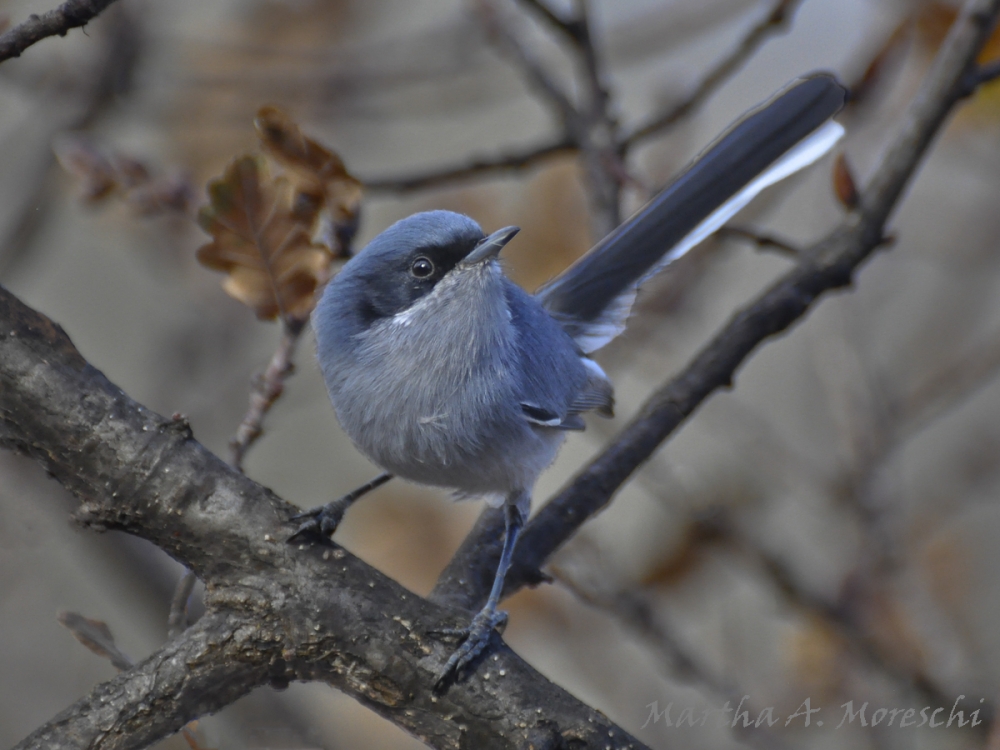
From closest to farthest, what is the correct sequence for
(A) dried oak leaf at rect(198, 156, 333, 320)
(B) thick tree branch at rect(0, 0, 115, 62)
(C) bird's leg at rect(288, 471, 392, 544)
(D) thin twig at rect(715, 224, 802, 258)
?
(B) thick tree branch at rect(0, 0, 115, 62) → (C) bird's leg at rect(288, 471, 392, 544) → (A) dried oak leaf at rect(198, 156, 333, 320) → (D) thin twig at rect(715, 224, 802, 258)

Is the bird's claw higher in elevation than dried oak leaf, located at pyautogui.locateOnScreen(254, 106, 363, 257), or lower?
lower

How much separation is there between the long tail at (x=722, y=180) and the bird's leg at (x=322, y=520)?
76 centimetres

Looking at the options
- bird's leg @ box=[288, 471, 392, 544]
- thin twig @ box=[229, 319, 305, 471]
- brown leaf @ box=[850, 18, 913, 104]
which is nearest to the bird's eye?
thin twig @ box=[229, 319, 305, 471]

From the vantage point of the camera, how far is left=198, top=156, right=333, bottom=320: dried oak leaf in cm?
130

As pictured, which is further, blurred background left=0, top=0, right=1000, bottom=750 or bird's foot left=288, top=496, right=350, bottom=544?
blurred background left=0, top=0, right=1000, bottom=750

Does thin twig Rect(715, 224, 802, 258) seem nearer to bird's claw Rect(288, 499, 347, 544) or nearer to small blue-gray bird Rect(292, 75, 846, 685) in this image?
small blue-gray bird Rect(292, 75, 846, 685)

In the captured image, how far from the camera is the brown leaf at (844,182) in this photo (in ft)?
5.35

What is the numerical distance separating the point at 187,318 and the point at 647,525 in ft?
6.67

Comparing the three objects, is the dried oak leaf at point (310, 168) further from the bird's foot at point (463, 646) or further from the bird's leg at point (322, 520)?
the bird's foot at point (463, 646)

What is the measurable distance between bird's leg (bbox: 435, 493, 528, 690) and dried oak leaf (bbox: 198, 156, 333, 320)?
0.52 m

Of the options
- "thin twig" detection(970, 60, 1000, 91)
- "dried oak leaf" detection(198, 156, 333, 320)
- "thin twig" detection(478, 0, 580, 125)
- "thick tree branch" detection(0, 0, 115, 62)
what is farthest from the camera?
"thin twig" detection(478, 0, 580, 125)

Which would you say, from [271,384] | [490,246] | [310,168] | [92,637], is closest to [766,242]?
[490,246]

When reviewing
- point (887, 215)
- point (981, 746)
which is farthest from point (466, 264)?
point (981, 746)

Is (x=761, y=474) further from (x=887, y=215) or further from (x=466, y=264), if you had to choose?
(x=466, y=264)
